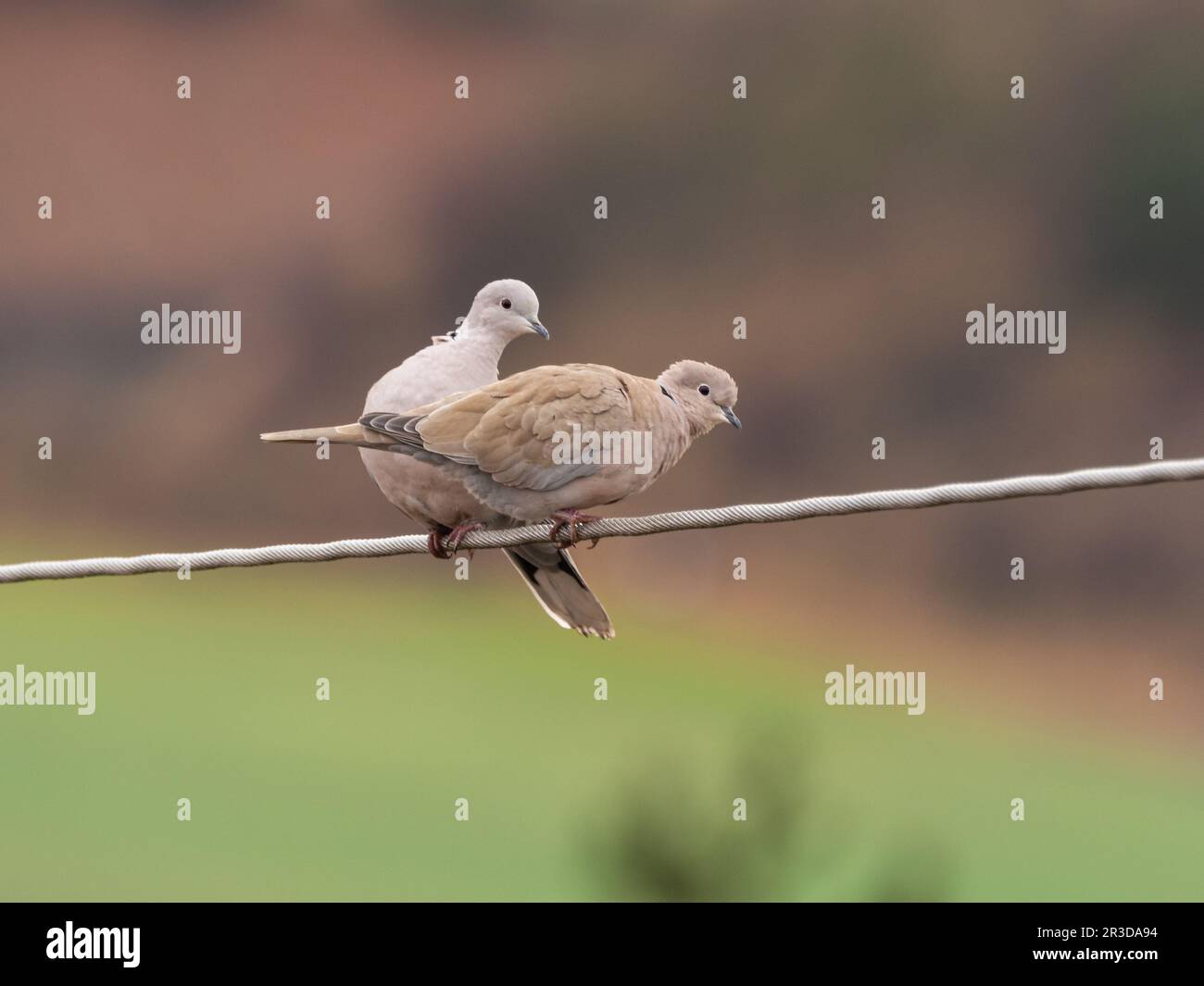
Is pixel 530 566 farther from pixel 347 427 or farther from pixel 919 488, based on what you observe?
pixel 919 488

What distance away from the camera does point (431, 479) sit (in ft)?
20.8

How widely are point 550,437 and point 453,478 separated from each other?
0.44m

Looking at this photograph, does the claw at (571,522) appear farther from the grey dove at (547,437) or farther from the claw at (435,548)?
the claw at (435,548)

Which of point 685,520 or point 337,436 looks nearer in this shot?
point 685,520

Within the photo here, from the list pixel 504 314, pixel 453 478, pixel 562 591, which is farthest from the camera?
pixel 504 314

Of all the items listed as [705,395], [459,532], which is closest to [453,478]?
[459,532]

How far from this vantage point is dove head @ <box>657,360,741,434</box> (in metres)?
6.45

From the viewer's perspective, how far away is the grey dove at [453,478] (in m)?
6.42

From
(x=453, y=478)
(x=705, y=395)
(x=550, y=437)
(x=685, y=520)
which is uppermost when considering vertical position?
(x=705, y=395)

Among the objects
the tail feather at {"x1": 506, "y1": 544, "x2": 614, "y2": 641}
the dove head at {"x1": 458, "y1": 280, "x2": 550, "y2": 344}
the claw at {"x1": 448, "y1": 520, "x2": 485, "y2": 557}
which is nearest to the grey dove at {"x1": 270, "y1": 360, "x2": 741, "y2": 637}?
the claw at {"x1": 448, "y1": 520, "x2": 485, "y2": 557}

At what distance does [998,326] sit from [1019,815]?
271 centimetres

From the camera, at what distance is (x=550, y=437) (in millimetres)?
6047

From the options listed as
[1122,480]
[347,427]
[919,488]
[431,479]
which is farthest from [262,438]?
[1122,480]

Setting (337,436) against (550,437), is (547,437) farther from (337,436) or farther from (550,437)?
(337,436)
